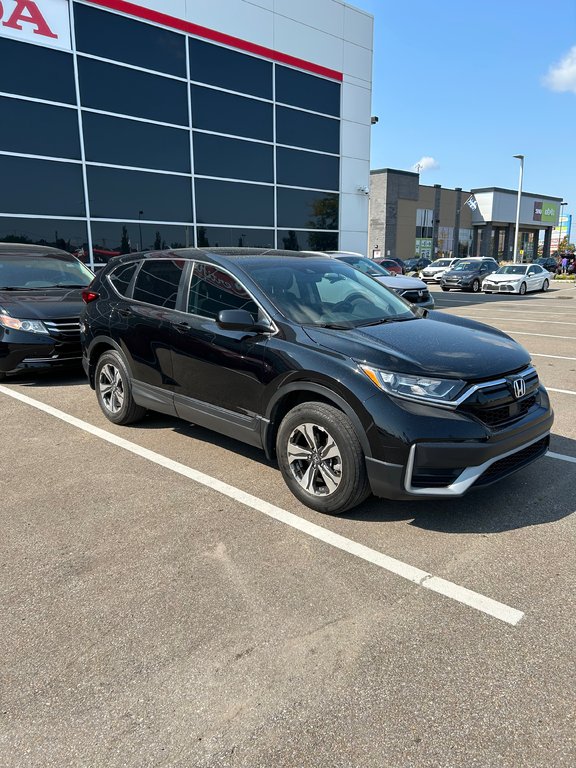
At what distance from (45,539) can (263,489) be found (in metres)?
1.48

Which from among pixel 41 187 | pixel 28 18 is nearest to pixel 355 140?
pixel 28 18

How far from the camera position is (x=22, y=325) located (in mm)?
7211

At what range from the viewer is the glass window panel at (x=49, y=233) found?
1273 cm

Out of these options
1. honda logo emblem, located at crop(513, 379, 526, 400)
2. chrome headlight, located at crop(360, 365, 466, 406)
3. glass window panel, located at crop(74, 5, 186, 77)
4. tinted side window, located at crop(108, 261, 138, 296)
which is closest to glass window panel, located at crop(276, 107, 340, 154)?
glass window panel, located at crop(74, 5, 186, 77)

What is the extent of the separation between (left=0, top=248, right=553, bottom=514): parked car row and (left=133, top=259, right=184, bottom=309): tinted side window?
0.05ft

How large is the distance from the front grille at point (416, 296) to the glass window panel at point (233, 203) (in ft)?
20.1

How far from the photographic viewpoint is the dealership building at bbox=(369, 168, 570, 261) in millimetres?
54219

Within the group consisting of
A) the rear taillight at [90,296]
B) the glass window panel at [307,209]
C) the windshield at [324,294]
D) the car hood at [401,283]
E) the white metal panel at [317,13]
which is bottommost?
the car hood at [401,283]

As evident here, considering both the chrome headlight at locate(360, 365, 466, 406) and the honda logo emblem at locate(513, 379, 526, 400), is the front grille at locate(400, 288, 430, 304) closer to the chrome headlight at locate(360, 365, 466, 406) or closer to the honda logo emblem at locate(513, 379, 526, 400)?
the honda logo emblem at locate(513, 379, 526, 400)

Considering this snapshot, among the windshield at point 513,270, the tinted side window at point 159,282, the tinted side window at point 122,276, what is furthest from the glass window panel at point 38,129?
the windshield at point 513,270

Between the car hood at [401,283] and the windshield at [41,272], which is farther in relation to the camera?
the car hood at [401,283]

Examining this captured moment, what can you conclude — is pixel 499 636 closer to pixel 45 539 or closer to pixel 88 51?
pixel 45 539

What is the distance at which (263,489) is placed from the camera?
13.8ft

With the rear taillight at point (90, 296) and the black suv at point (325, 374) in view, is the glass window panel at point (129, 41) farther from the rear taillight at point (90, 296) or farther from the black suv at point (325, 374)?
the black suv at point (325, 374)
